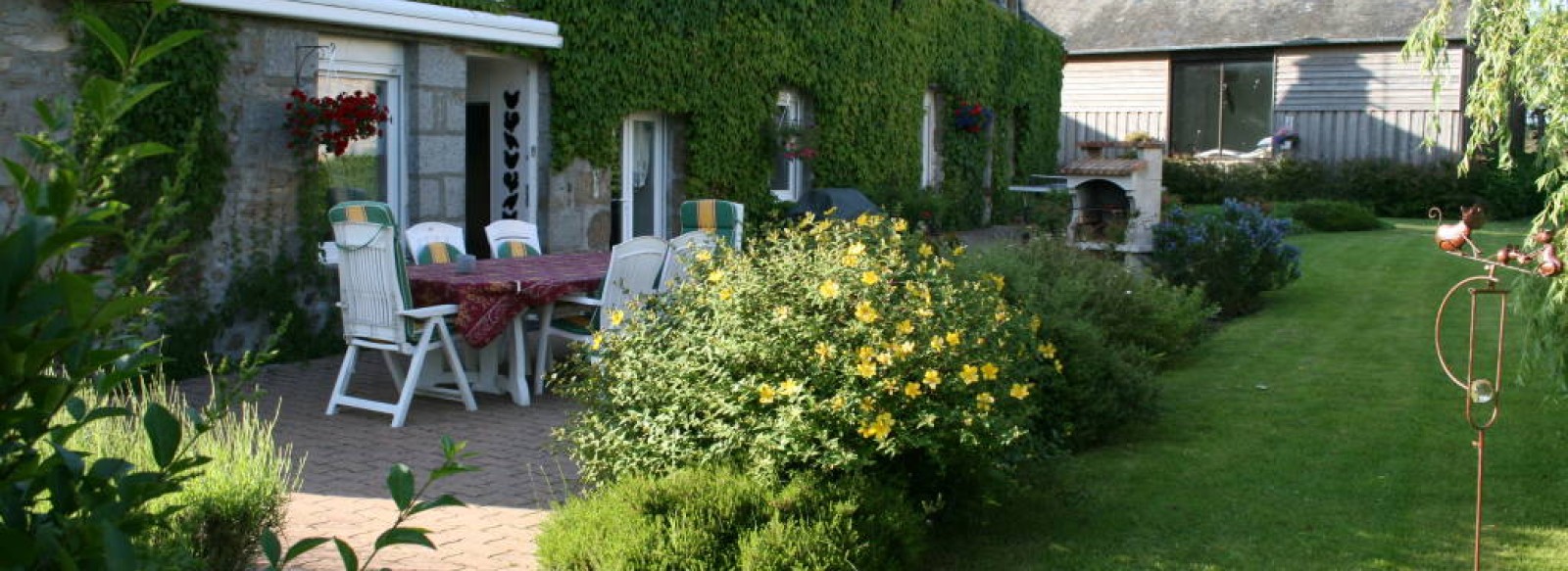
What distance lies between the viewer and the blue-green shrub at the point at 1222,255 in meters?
11.6

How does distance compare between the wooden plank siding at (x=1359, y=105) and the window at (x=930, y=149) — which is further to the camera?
the wooden plank siding at (x=1359, y=105)

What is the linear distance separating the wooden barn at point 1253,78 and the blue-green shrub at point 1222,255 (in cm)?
1486

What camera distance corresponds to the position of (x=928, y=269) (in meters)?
5.36

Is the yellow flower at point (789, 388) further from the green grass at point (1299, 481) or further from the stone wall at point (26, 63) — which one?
the stone wall at point (26, 63)

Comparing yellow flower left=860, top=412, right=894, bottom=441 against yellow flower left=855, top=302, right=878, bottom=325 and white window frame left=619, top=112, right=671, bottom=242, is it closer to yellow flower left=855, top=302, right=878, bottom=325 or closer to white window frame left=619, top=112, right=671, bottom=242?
yellow flower left=855, top=302, right=878, bottom=325

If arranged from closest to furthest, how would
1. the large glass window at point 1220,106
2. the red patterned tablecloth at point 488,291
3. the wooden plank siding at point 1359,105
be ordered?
1. the red patterned tablecloth at point 488,291
2. the wooden plank siding at point 1359,105
3. the large glass window at point 1220,106

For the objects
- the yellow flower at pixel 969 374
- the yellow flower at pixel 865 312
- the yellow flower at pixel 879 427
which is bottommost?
the yellow flower at pixel 879 427

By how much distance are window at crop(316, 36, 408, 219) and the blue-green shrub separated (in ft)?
20.0

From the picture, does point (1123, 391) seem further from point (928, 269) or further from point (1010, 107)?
point (1010, 107)

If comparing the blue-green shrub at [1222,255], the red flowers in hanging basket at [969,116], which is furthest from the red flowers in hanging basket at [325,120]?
the red flowers in hanging basket at [969,116]

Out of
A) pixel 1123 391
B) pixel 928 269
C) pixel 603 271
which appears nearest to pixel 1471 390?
pixel 928 269

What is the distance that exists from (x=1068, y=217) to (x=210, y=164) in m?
8.67

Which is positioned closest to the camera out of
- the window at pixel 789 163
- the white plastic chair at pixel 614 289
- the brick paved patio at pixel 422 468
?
the brick paved patio at pixel 422 468

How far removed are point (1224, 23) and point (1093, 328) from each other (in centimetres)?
2292
